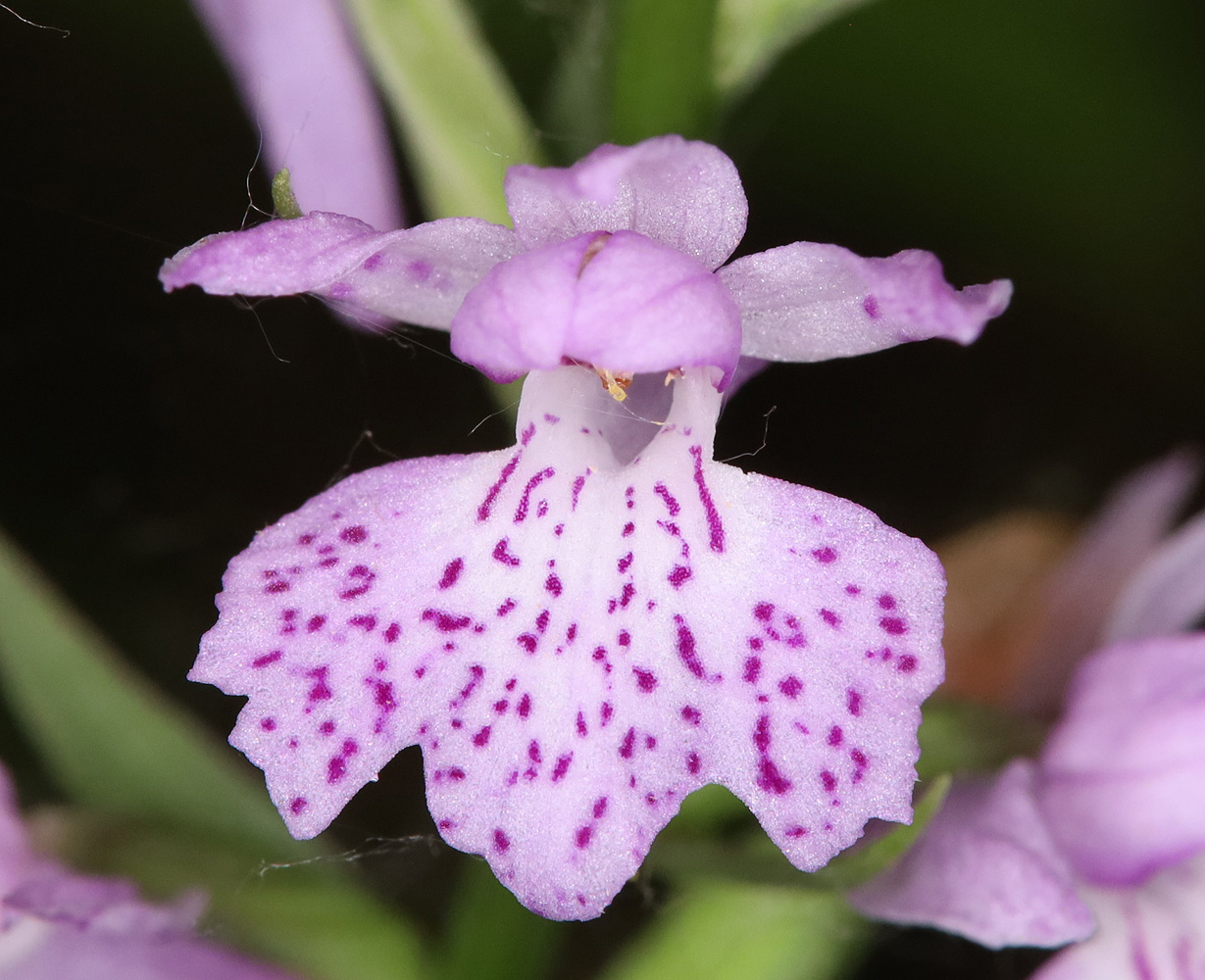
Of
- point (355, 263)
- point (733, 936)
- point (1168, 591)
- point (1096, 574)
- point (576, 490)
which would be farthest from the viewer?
point (1096, 574)

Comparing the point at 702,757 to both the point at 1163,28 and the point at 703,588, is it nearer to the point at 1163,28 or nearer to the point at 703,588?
the point at 703,588

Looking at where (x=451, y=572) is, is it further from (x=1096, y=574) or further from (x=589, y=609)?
(x=1096, y=574)

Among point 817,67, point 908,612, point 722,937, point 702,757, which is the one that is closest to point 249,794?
point 722,937

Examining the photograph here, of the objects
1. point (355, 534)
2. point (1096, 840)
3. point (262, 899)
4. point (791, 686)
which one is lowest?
point (1096, 840)

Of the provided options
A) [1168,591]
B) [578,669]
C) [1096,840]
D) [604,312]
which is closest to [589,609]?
[578,669]

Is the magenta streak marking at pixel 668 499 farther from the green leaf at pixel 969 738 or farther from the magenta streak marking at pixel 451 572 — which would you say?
the green leaf at pixel 969 738

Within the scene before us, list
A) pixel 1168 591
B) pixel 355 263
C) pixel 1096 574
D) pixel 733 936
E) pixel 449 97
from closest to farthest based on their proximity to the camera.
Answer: pixel 355 263 → pixel 449 97 → pixel 733 936 → pixel 1168 591 → pixel 1096 574
